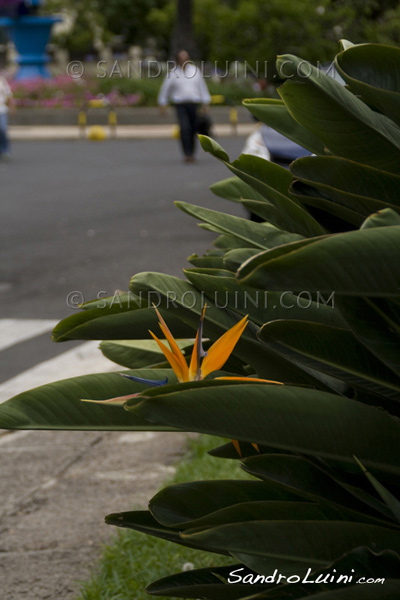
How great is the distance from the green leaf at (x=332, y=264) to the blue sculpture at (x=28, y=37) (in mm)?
43466

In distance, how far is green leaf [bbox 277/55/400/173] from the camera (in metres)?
1.42

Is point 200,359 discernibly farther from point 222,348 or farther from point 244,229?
point 244,229

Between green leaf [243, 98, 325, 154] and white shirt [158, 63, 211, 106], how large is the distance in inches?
611

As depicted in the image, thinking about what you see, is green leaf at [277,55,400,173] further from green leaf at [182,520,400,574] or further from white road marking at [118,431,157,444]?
white road marking at [118,431,157,444]

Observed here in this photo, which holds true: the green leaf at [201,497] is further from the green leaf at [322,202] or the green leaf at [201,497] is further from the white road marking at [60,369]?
the white road marking at [60,369]

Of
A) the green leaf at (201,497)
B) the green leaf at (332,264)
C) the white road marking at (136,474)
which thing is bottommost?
→ the white road marking at (136,474)

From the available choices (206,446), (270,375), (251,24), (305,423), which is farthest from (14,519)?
(251,24)

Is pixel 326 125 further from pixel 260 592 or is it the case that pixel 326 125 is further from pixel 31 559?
pixel 31 559

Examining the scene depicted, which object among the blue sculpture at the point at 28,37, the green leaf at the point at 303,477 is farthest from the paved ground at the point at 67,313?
the blue sculpture at the point at 28,37

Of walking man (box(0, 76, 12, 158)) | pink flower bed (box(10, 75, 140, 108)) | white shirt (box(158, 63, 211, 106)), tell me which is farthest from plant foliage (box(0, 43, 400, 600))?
pink flower bed (box(10, 75, 140, 108))

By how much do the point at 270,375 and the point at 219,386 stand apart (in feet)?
1.12

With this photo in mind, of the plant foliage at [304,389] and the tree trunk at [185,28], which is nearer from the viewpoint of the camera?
the plant foliage at [304,389]

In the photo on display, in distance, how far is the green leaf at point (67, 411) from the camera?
1453 mm

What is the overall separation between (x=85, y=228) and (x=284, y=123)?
27.3 feet
